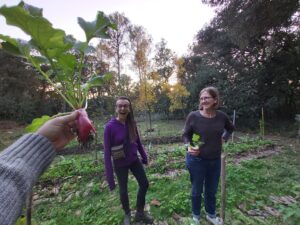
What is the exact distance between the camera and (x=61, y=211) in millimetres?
4086

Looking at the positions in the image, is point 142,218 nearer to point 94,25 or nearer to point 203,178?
point 203,178

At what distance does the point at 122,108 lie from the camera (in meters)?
3.16

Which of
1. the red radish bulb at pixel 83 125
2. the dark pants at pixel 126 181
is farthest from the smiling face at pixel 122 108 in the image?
the red radish bulb at pixel 83 125

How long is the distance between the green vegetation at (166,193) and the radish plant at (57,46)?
8.11 ft

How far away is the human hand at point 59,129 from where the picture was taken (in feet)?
3.97

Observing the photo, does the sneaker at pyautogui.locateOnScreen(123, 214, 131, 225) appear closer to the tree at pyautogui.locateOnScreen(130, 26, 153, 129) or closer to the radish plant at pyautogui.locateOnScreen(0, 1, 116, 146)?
the radish plant at pyautogui.locateOnScreen(0, 1, 116, 146)

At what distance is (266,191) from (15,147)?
13.9 feet

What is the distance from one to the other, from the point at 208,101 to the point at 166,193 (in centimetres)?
192

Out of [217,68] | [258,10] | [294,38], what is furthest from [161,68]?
[258,10]

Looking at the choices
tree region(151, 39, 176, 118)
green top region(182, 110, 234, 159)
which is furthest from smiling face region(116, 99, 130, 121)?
tree region(151, 39, 176, 118)

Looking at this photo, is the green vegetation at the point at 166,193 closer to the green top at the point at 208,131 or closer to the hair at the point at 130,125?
the green top at the point at 208,131

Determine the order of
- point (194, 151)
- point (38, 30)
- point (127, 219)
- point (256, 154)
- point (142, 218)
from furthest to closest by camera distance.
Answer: point (256, 154)
point (142, 218)
point (127, 219)
point (194, 151)
point (38, 30)

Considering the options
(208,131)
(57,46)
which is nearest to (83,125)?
(57,46)

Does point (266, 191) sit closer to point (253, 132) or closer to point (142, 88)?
point (253, 132)
